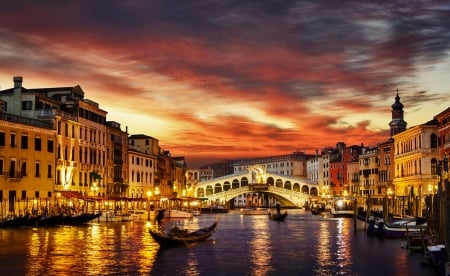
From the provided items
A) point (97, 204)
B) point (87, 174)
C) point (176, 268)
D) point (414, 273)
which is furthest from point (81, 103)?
point (414, 273)

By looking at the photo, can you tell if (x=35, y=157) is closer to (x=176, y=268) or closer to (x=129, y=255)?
(x=129, y=255)

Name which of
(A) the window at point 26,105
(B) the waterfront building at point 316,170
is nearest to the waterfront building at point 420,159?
(A) the window at point 26,105

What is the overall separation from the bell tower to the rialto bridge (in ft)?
64.2

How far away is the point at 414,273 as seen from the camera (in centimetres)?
1994

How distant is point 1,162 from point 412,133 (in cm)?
3229

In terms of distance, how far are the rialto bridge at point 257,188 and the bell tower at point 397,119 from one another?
64.2 feet

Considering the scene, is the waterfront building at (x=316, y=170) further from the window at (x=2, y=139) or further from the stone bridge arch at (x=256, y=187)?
the window at (x=2, y=139)

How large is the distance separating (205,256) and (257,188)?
68.6 meters

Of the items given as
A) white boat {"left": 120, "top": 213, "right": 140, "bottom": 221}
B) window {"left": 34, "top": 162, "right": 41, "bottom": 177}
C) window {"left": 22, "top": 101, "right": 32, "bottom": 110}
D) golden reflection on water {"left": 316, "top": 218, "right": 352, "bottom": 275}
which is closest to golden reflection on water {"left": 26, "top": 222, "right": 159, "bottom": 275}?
golden reflection on water {"left": 316, "top": 218, "right": 352, "bottom": 275}

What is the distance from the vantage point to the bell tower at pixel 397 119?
79188mm

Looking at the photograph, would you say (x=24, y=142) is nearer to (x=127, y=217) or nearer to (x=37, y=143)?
(x=37, y=143)

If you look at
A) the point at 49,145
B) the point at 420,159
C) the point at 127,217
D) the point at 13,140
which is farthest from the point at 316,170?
the point at 13,140

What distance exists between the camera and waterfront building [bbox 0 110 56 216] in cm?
4156

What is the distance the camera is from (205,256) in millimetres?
24484
